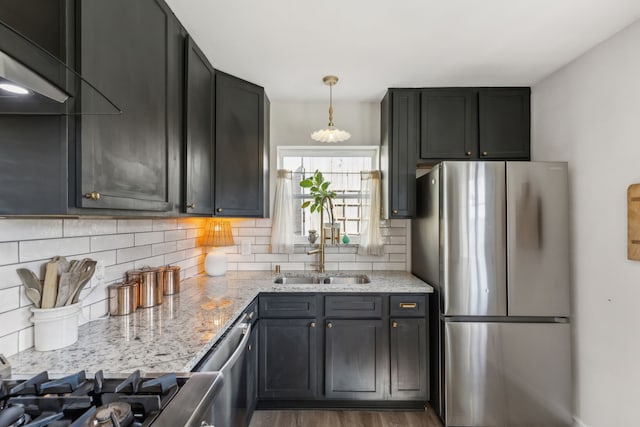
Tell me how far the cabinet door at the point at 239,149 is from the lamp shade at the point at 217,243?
321 mm

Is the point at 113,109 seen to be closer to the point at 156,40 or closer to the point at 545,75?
the point at 156,40

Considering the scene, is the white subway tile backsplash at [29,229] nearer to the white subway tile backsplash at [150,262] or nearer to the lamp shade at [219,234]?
the white subway tile backsplash at [150,262]

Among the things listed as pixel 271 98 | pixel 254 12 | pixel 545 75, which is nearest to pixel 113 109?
pixel 254 12

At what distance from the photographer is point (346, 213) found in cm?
283

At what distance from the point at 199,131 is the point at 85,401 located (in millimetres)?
1546

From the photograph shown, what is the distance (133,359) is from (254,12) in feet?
5.53

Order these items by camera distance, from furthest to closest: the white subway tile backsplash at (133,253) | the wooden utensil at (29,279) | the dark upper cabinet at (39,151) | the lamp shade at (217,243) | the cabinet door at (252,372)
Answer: the lamp shade at (217,243) → the cabinet door at (252,372) → the white subway tile backsplash at (133,253) → the wooden utensil at (29,279) → the dark upper cabinet at (39,151)

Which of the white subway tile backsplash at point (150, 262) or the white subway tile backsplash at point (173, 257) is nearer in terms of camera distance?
the white subway tile backsplash at point (150, 262)

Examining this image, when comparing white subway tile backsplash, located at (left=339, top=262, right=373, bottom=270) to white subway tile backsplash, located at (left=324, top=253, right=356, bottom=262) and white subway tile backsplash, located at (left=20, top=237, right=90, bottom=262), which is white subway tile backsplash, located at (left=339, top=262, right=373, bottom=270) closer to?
white subway tile backsplash, located at (left=324, top=253, right=356, bottom=262)

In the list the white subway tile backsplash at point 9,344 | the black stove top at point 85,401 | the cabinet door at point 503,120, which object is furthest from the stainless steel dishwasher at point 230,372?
the cabinet door at point 503,120

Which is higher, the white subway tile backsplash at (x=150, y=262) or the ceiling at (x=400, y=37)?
the ceiling at (x=400, y=37)

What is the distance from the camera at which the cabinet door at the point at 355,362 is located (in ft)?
7.06

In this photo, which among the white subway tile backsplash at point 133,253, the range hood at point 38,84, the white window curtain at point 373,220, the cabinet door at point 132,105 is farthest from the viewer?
the white window curtain at point 373,220

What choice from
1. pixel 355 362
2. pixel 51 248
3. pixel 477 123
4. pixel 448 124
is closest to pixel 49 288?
pixel 51 248
